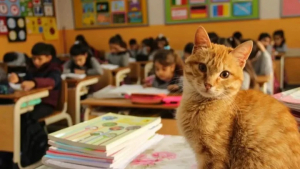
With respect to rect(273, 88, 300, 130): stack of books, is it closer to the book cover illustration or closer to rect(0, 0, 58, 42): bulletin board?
the book cover illustration

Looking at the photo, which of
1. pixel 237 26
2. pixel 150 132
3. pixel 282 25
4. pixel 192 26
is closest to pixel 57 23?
pixel 192 26

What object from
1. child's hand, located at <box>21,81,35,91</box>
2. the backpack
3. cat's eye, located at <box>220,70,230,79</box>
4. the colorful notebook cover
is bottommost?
the backpack

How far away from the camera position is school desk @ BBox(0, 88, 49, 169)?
2.07 meters

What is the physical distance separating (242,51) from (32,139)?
2.52 metres

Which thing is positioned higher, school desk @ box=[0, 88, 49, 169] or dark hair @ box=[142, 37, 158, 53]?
dark hair @ box=[142, 37, 158, 53]

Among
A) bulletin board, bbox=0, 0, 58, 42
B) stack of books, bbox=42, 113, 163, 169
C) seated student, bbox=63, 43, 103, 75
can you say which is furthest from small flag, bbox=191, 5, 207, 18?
stack of books, bbox=42, 113, 163, 169

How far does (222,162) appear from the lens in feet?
2.71

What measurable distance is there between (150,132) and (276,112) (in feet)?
1.60

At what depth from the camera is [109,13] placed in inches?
303

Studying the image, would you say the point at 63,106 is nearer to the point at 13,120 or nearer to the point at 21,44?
the point at 13,120

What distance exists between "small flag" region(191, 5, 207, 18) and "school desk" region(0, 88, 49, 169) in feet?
15.9

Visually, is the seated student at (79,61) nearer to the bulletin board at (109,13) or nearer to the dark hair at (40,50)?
the dark hair at (40,50)

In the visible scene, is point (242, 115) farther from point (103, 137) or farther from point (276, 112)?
point (103, 137)

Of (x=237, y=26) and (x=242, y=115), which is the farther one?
(x=237, y=26)
